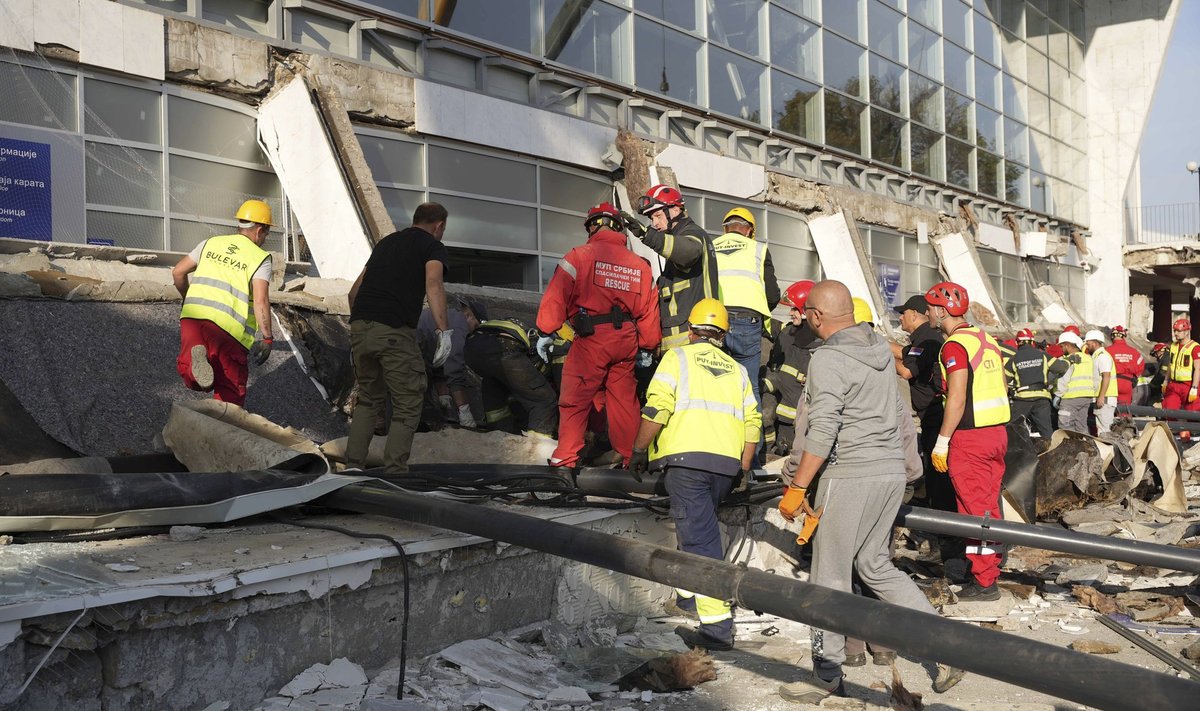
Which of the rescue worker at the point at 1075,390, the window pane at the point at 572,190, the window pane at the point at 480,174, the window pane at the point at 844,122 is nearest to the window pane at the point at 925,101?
the window pane at the point at 844,122

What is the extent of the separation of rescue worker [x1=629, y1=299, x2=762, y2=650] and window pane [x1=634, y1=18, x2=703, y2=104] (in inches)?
456

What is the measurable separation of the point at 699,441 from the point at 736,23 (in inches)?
583

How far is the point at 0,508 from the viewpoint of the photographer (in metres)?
3.98

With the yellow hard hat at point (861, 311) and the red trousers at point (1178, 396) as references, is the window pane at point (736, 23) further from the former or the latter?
the yellow hard hat at point (861, 311)

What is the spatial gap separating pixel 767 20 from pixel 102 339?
14.8 metres

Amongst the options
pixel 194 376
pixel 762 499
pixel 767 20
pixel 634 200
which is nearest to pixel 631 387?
pixel 762 499

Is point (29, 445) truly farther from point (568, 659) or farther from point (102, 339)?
point (568, 659)

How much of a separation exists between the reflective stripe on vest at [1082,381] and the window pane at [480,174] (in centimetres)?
771

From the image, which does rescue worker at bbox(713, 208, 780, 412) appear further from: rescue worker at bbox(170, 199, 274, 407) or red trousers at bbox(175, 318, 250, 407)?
red trousers at bbox(175, 318, 250, 407)

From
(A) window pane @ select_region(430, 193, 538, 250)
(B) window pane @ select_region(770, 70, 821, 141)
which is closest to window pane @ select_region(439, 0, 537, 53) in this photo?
(A) window pane @ select_region(430, 193, 538, 250)

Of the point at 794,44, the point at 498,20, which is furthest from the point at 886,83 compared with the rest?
the point at 498,20

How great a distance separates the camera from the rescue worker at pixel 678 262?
679cm

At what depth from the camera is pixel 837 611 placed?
3152mm

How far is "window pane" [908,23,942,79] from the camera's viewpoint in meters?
23.8
